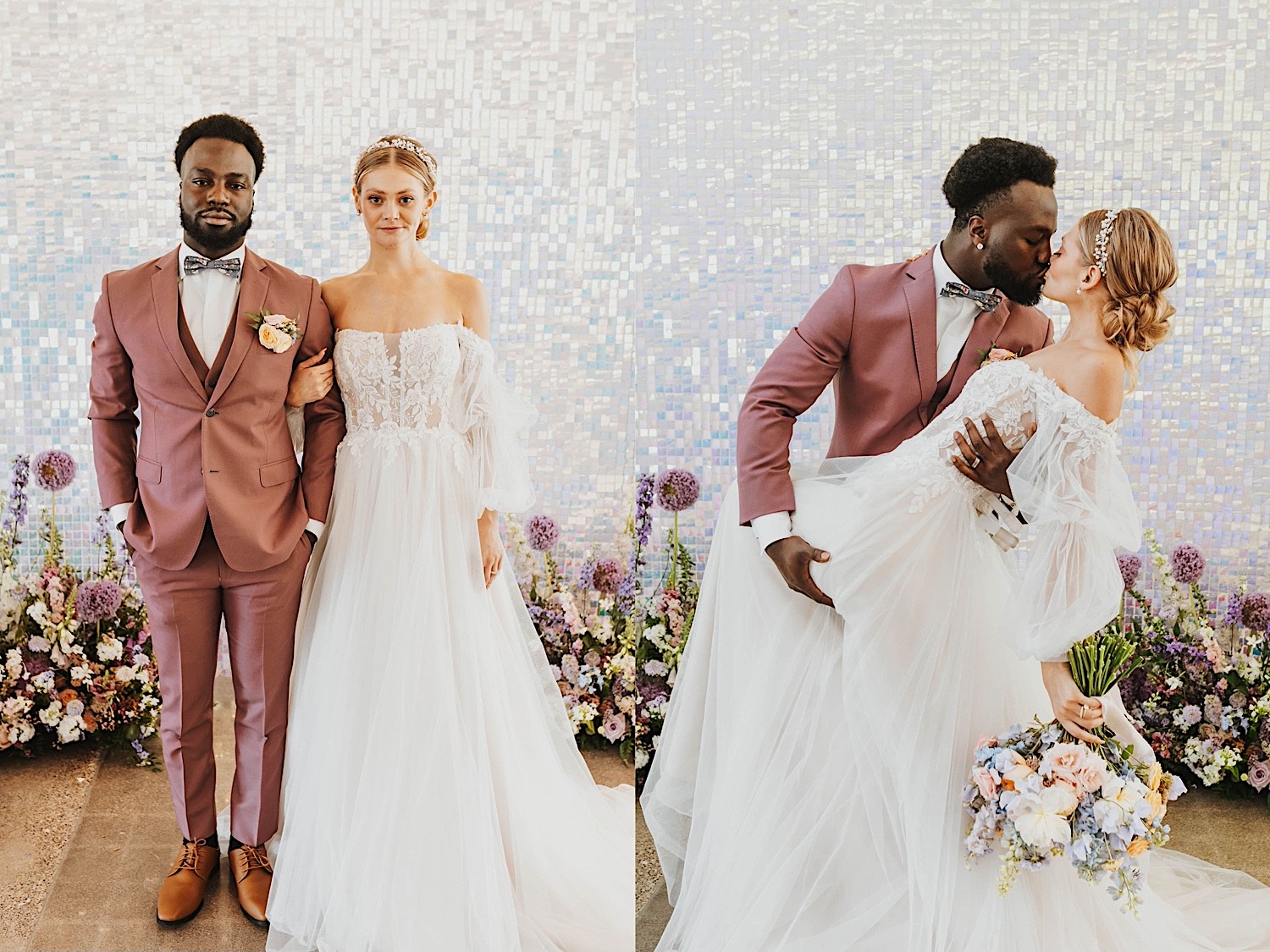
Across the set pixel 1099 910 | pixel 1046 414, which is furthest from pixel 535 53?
pixel 1099 910

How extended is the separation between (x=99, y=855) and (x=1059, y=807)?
2680mm

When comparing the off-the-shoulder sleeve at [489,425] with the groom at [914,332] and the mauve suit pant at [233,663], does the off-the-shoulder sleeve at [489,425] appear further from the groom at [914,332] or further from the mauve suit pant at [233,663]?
the groom at [914,332]

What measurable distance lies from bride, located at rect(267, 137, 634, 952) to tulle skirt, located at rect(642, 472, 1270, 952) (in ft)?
1.68

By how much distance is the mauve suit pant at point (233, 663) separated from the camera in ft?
9.14

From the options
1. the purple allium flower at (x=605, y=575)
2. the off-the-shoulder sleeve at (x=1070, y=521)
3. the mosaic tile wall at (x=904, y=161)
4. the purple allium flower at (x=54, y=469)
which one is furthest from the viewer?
the purple allium flower at (x=605, y=575)

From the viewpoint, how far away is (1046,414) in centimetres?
235

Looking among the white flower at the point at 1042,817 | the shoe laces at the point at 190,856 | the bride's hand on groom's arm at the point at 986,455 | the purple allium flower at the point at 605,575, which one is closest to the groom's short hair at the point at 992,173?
the bride's hand on groom's arm at the point at 986,455

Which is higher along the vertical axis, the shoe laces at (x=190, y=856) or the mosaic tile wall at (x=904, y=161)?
the mosaic tile wall at (x=904, y=161)

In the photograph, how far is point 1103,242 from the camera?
2.45m

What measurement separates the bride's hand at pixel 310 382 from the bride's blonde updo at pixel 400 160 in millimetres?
454

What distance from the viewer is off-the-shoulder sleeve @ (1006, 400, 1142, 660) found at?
2.32 metres

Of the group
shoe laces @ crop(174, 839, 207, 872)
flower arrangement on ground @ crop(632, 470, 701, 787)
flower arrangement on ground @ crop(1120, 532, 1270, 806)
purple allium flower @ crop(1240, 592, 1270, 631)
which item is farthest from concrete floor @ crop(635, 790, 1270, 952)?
shoe laces @ crop(174, 839, 207, 872)

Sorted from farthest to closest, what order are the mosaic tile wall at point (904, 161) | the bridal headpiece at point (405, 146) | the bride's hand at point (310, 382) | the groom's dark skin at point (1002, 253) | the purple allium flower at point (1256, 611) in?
the purple allium flower at point (1256, 611) < the mosaic tile wall at point (904, 161) < the bridal headpiece at point (405, 146) < the bride's hand at point (310, 382) < the groom's dark skin at point (1002, 253)

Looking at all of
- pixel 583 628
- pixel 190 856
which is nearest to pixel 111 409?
pixel 190 856
